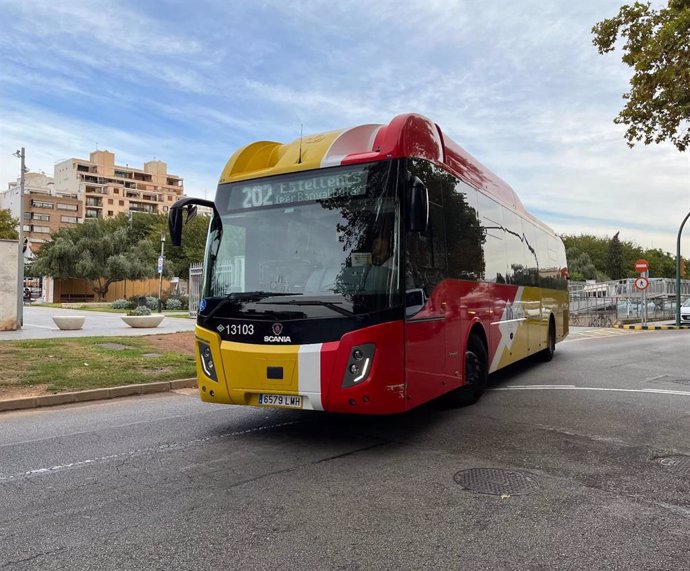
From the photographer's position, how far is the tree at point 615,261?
313ft

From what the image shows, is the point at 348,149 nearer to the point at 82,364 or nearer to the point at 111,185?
the point at 82,364

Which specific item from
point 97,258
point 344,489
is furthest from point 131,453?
point 97,258

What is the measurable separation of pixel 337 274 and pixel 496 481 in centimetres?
236

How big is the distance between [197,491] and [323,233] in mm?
2703

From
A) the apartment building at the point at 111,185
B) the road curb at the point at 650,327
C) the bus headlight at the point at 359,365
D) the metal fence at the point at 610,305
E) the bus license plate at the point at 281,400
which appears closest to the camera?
the bus headlight at the point at 359,365

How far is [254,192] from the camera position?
633cm

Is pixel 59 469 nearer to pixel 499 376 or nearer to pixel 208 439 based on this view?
pixel 208 439

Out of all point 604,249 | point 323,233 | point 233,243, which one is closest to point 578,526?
point 323,233

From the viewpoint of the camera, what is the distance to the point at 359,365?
5352 millimetres

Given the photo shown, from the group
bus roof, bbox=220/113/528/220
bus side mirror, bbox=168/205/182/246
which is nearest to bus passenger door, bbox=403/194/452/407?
bus roof, bbox=220/113/528/220

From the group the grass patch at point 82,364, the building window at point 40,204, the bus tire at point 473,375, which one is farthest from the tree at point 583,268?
the building window at point 40,204

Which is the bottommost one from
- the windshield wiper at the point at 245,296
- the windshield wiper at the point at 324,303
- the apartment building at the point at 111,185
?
the windshield wiper at the point at 324,303

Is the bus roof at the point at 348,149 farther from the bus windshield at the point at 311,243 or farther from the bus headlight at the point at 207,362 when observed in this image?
the bus headlight at the point at 207,362

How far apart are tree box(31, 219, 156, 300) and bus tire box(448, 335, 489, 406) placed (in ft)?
155
